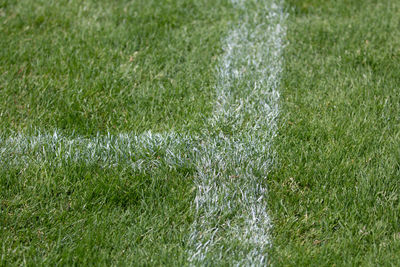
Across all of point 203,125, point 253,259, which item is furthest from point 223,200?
point 203,125

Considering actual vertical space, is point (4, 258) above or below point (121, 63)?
below

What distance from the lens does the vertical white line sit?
219 cm

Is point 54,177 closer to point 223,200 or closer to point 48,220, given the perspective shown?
point 48,220

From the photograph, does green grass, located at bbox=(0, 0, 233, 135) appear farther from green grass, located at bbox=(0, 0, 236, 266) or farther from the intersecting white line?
the intersecting white line

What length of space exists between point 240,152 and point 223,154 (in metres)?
0.10

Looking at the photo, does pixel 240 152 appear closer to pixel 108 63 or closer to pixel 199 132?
pixel 199 132

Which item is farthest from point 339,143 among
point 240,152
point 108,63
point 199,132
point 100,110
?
point 108,63

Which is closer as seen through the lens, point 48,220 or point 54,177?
point 48,220

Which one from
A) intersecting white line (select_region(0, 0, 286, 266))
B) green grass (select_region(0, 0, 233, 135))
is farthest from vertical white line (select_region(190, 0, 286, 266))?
green grass (select_region(0, 0, 233, 135))

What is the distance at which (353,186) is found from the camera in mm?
2457

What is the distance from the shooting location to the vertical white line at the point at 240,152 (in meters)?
2.19

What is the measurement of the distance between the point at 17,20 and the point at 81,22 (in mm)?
501

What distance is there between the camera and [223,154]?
8.61 ft

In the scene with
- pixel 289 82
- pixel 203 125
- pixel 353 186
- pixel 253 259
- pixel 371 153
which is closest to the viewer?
pixel 253 259
